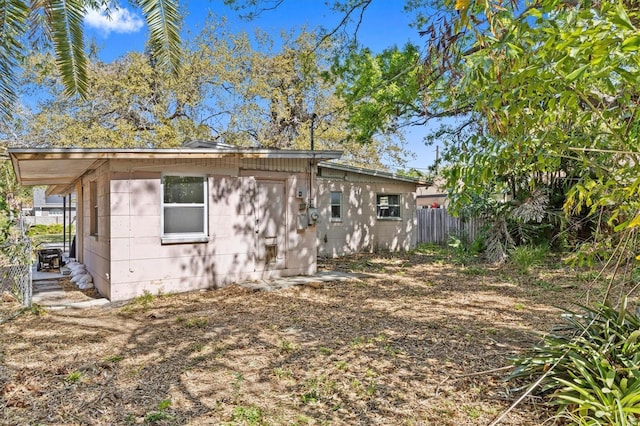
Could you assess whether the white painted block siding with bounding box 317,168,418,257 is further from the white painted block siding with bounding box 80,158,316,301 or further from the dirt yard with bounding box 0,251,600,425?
→ the dirt yard with bounding box 0,251,600,425

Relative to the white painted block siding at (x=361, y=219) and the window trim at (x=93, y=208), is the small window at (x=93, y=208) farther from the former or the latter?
the white painted block siding at (x=361, y=219)

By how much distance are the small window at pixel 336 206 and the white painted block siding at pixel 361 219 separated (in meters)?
Answer: 0.12

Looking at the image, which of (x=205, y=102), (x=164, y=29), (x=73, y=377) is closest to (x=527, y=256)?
(x=164, y=29)

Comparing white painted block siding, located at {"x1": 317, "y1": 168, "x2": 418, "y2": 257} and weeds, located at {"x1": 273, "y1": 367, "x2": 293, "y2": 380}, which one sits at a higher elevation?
white painted block siding, located at {"x1": 317, "y1": 168, "x2": 418, "y2": 257}

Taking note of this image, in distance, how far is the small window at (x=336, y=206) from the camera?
1316cm

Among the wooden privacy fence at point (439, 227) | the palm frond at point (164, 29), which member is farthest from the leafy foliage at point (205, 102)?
the palm frond at point (164, 29)

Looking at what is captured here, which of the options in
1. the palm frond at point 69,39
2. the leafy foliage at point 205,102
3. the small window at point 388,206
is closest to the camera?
the palm frond at point 69,39

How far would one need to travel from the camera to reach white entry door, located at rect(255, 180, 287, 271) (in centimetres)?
850

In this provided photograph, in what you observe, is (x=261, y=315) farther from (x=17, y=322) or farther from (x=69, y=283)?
(x=69, y=283)

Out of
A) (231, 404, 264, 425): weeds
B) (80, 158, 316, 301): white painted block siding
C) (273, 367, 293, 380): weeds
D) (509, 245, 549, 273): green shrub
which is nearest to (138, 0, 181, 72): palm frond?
(80, 158, 316, 301): white painted block siding

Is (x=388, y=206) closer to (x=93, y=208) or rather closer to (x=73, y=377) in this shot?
(x=93, y=208)

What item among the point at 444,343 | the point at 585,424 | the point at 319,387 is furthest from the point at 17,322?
the point at 585,424

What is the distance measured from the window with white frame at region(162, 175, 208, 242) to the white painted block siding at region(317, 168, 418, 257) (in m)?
5.52

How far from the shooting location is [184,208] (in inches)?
298
